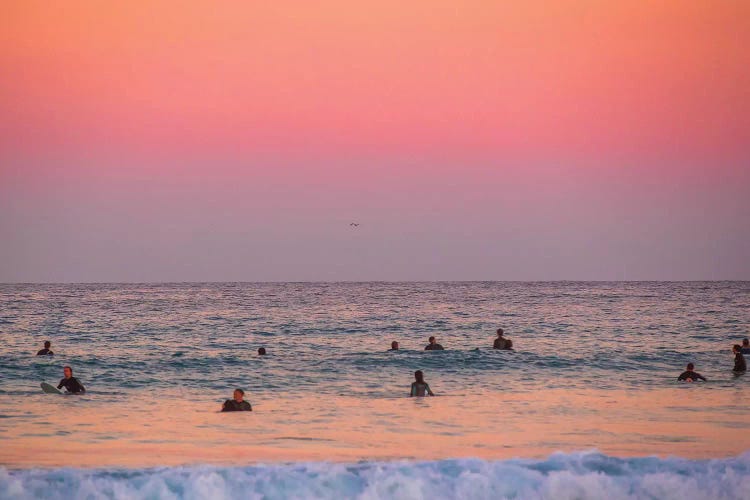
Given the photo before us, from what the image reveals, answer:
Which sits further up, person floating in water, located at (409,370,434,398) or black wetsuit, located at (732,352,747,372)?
black wetsuit, located at (732,352,747,372)

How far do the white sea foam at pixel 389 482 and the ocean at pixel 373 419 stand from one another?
0.10ft

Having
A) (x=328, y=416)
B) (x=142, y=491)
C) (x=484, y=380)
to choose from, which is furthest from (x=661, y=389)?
(x=142, y=491)

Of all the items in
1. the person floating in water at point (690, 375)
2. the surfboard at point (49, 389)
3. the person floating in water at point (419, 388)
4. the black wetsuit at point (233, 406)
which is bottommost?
the surfboard at point (49, 389)

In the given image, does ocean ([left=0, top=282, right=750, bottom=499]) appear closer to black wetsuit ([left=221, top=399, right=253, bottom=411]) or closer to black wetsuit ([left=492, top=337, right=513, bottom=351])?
black wetsuit ([left=221, top=399, right=253, bottom=411])

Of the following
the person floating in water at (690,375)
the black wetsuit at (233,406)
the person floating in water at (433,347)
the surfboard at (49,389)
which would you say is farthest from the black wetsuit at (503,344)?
the surfboard at (49,389)

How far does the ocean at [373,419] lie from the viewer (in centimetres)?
1366

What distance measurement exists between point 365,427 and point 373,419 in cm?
119

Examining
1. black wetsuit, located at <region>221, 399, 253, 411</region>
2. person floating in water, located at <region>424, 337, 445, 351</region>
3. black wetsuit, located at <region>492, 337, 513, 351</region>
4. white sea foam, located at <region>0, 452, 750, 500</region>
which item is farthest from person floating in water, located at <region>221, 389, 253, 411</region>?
black wetsuit, located at <region>492, 337, 513, 351</region>

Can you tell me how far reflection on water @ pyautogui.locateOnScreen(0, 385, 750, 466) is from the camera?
16500 mm

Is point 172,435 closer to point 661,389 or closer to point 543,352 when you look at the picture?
point 661,389

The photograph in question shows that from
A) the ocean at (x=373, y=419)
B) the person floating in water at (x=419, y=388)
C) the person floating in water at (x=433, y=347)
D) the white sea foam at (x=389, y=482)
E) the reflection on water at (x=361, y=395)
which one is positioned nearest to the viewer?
the white sea foam at (x=389, y=482)

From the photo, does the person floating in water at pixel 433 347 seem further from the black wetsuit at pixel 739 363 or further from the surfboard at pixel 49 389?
the surfboard at pixel 49 389

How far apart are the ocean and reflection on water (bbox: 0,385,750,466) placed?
6 cm

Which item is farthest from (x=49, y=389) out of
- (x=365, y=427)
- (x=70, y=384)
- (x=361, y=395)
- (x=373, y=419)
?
(x=365, y=427)
